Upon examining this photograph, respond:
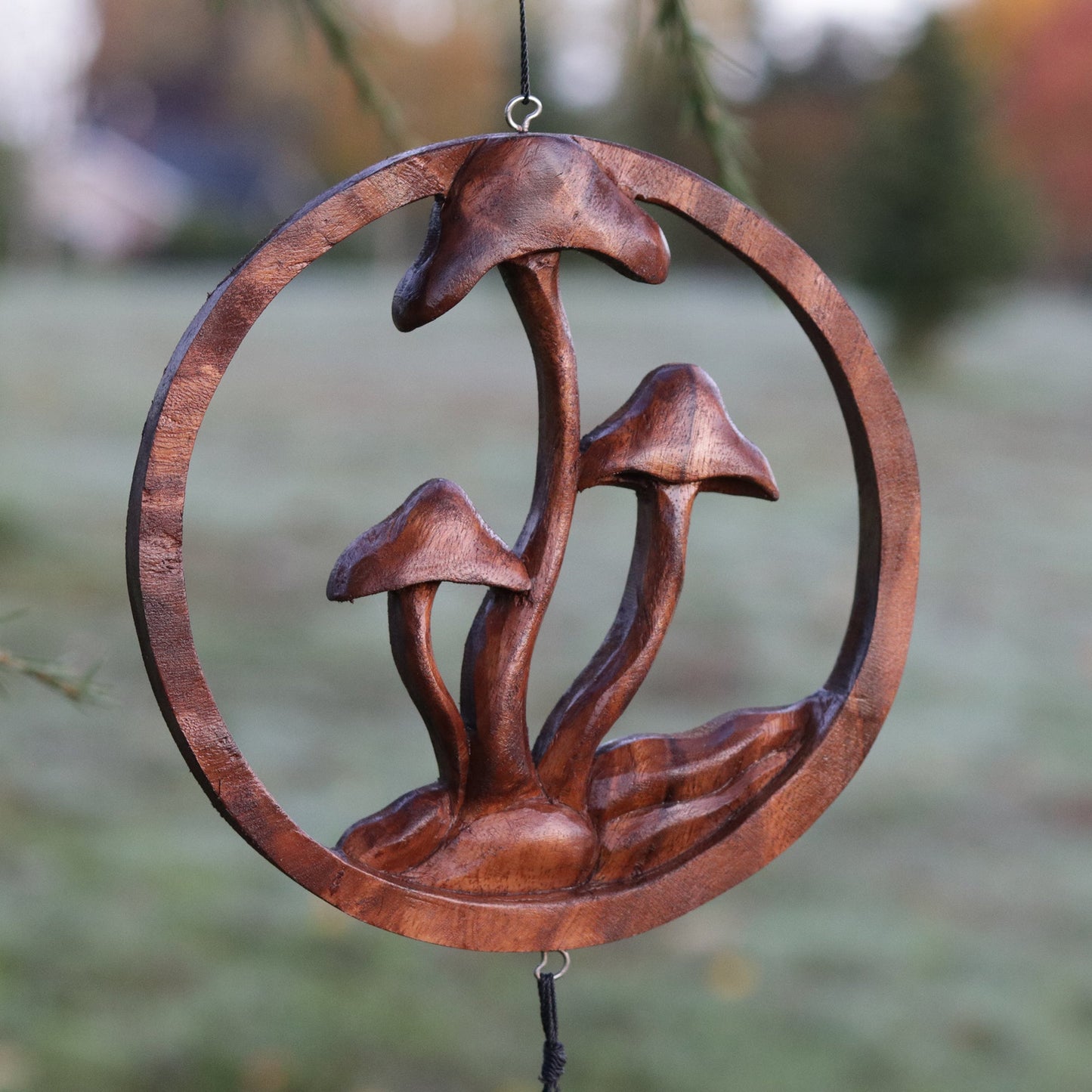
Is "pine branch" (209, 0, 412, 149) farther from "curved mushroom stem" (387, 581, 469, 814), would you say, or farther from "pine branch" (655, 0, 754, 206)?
"curved mushroom stem" (387, 581, 469, 814)

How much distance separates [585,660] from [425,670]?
3.34 meters

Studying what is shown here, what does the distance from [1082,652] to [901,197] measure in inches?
200

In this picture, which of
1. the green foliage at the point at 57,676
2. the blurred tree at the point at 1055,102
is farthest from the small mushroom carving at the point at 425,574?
the blurred tree at the point at 1055,102

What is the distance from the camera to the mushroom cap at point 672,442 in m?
1.09

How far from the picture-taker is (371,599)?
5.04m

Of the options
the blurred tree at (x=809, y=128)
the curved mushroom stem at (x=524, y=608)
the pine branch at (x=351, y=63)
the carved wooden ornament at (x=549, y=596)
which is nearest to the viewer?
the carved wooden ornament at (x=549, y=596)

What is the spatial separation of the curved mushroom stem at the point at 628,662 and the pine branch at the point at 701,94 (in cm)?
40

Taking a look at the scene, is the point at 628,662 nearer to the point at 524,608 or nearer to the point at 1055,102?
the point at 524,608

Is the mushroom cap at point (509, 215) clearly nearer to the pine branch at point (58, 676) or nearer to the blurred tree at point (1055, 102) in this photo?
the pine branch at point (58, 676)

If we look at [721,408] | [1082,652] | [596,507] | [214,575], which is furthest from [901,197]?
[721,408]

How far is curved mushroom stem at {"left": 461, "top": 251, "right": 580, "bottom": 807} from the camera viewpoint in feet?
3.48

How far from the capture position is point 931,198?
28.7 ft

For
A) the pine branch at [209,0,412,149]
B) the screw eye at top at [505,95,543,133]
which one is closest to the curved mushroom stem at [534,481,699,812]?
the screw eye at top at [505,95,543,133]

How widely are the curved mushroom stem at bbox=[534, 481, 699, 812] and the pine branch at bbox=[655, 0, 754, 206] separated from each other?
15.9 inches
